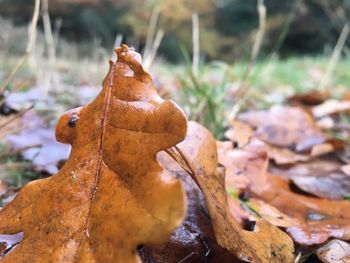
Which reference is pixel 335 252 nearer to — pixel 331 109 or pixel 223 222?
pixel 223 222

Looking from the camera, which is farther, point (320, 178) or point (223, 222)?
point (320, 178)

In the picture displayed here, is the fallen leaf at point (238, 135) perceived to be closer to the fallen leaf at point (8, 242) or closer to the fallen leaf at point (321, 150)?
the fallen leaf at point (321, 150)

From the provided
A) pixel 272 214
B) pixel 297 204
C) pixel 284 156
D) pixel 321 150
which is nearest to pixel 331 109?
pixel 321 150

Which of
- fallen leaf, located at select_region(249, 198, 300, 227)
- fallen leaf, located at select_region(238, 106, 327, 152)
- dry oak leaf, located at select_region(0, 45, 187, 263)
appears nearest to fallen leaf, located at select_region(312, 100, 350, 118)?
fallen leaf, located at select_region(238, 106, 327, 152)

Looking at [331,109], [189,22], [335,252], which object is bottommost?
[189,22]

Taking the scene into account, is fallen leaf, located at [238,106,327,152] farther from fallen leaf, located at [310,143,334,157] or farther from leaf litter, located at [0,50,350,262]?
leaf litter, located at [0,50,350,262]

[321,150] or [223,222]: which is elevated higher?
[223,222]
